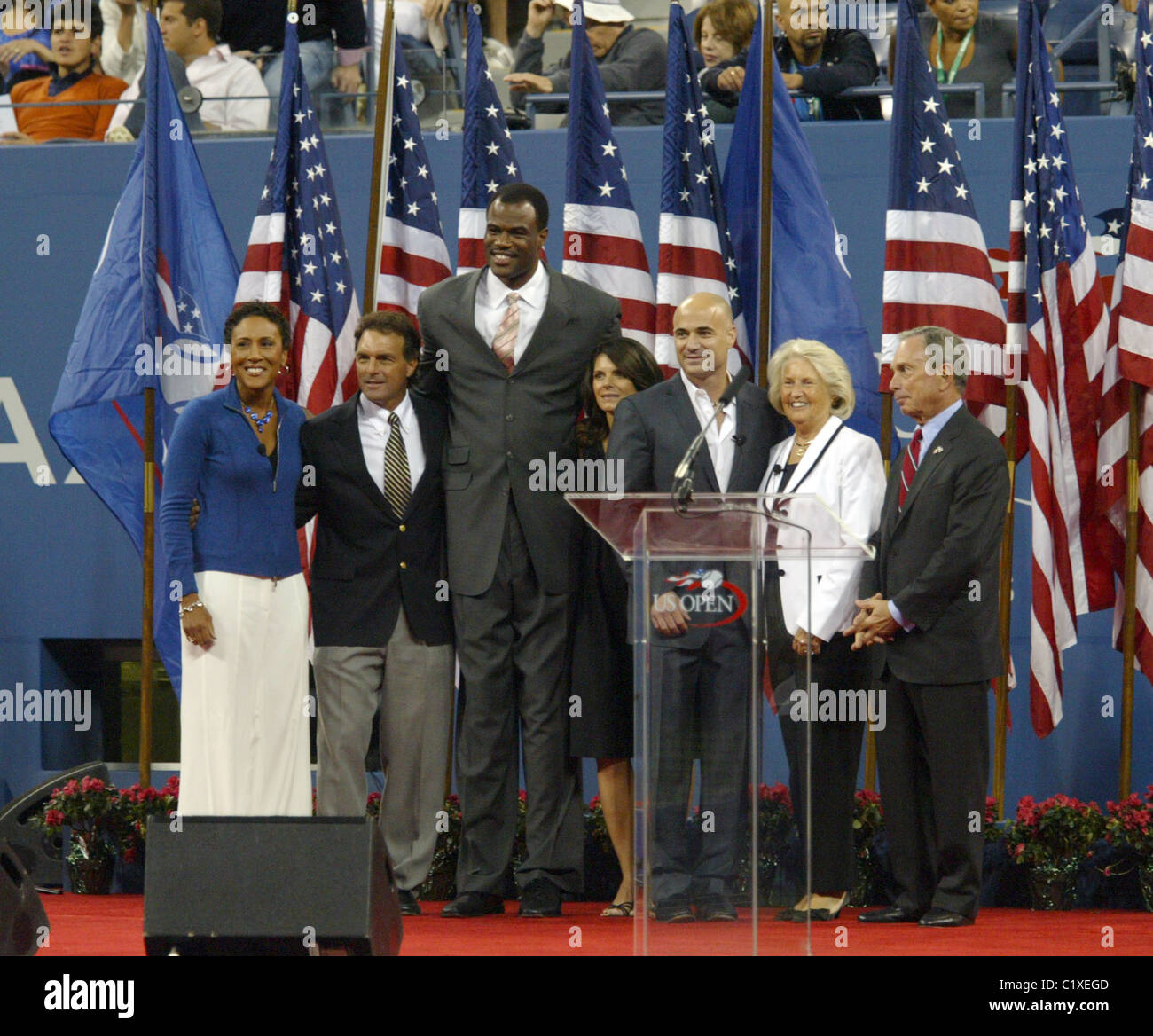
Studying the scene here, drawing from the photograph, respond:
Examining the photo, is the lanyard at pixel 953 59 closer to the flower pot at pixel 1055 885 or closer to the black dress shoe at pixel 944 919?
the flower pot at pixel 1055 885

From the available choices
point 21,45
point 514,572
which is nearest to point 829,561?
point 514,572

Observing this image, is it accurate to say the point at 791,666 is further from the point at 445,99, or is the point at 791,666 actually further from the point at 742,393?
the point at 445,99

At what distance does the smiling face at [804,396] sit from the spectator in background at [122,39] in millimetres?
4856

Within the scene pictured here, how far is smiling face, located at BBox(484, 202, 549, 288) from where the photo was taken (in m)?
5.38

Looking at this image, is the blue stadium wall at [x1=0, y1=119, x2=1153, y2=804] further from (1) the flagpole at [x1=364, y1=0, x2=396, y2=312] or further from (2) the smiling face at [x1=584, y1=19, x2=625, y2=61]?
(1) the flagpole at [x1=364, y1=0, x2=396, y2=312]

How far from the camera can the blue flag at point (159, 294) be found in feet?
22.4

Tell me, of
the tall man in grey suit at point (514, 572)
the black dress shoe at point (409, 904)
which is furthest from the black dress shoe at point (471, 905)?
the black dress shoe at point (409, 904)

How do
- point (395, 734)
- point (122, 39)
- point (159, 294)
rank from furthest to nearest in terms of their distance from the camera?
point (122, 39), point (159, 294), point (395, 734)

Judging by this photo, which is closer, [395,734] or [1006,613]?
[395,734]

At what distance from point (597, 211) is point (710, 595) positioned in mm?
3085

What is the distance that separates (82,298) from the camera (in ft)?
27.2

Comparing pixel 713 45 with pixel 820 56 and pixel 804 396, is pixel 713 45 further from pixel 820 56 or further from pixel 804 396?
pixel 804 396

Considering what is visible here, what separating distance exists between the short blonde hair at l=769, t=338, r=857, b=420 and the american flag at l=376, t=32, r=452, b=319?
2.14 meters

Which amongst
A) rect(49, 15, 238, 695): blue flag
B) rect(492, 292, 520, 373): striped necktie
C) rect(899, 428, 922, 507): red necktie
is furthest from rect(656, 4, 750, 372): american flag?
rect(49, 15, 238, 695): blue flag
